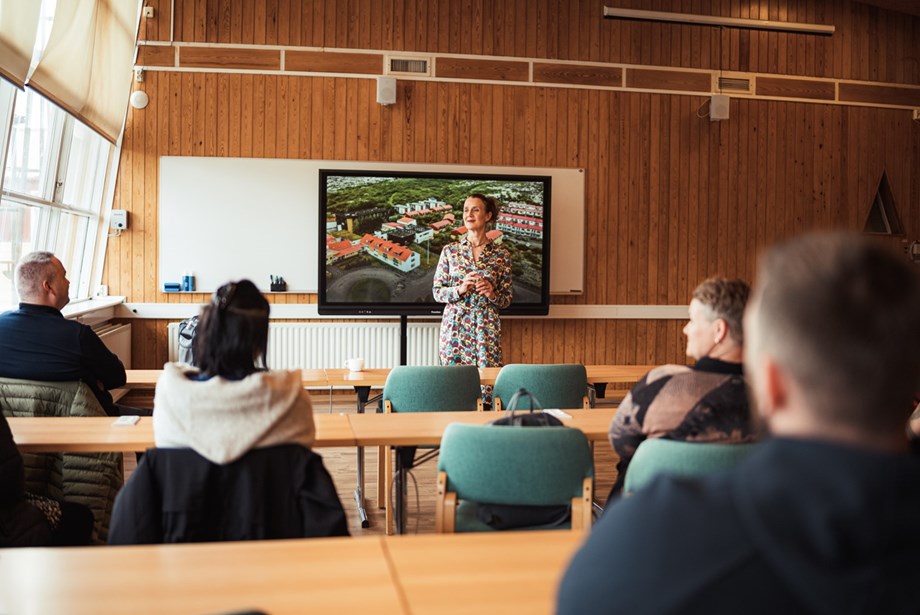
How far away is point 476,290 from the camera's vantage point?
17.3 feet

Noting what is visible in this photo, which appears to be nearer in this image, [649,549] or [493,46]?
[649,549]

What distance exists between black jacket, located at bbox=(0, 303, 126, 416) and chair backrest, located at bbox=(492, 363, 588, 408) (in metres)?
1.95

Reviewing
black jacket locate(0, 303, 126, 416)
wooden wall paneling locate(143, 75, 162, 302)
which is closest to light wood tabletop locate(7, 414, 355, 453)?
black jacket locate(0, 303, 126, 416)

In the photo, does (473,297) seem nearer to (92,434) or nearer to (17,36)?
(92,434)

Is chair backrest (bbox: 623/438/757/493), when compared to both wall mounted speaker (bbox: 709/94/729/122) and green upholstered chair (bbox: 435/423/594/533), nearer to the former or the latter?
green upholstered chair (bbox: 435/423/594/533)

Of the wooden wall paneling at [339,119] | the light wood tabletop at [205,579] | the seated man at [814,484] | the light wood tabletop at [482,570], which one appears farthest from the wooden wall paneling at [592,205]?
the seated man at [814,484]

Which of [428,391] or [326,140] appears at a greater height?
[326,140]

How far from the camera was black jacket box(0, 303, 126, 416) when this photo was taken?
11.0 feet

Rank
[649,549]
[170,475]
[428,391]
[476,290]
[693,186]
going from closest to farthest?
[649,549] → [170,475] → [428,391] → [476,290] → [693,186]

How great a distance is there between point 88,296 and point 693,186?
5923mm

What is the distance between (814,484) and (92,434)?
2.76 meters

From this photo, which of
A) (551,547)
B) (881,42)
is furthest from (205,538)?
(881,42)

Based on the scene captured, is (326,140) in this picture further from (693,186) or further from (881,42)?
(881,42)

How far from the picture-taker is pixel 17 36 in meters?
4.73
